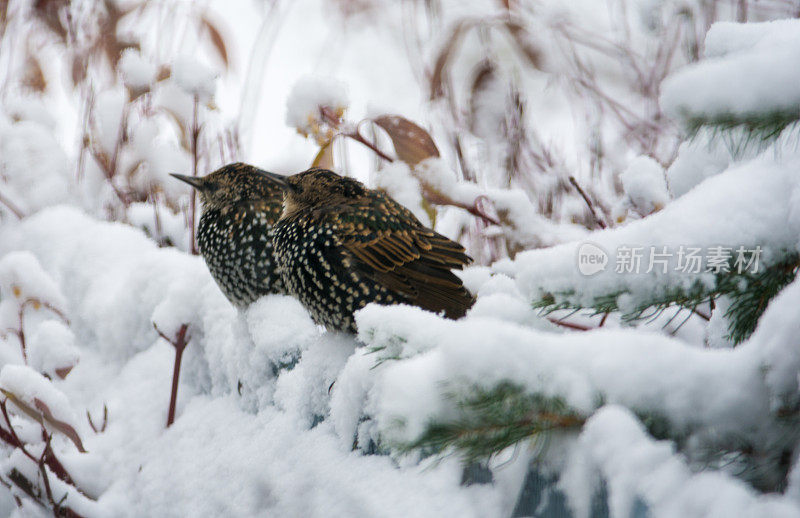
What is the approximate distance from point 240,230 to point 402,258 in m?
0.54

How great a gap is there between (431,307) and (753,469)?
1.18m

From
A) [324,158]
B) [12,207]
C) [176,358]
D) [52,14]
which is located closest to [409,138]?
[324,158]

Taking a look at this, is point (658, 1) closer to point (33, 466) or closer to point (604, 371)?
point (604, 371)

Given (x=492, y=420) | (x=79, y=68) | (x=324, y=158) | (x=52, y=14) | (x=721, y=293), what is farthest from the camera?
(x=52, y=14)

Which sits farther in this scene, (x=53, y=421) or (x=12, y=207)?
(x=12, y=207)

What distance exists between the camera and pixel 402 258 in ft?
6.18

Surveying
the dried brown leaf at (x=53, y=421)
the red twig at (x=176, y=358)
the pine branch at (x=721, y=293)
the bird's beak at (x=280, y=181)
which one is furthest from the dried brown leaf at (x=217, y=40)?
the pine branch at (x=721, y=293)

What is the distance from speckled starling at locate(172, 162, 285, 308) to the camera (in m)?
2.03

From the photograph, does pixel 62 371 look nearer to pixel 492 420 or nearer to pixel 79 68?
pixel 492 420

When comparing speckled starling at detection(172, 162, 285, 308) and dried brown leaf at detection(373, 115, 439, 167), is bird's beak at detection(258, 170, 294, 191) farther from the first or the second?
dried brown leaf at detection(373, 115, 439, 167)

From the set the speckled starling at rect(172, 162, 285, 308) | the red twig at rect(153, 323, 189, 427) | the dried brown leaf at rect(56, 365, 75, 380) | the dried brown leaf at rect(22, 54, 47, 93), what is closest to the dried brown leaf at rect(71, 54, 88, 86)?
the dried brown leaf at rect(22, 54, 47, 93)

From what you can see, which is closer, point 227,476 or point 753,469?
point 753,469

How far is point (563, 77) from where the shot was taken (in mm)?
3168

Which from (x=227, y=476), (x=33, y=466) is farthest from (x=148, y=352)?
(x=227, y=476)
